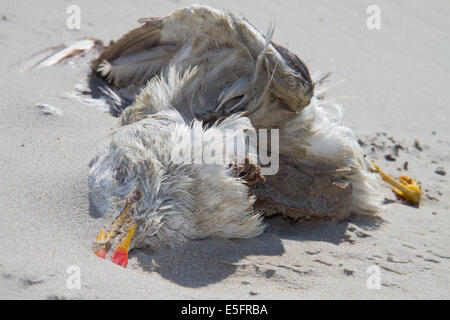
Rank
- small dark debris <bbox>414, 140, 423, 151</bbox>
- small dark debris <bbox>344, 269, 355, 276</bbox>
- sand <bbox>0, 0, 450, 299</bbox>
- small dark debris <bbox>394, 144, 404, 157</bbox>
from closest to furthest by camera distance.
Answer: sand <bbox>0, 0, 450, 299</bbox> < small dark debris <bbox>344, 269, 355, 276</bbox> < small dark debris <bbox>394, 144, 404, 157</bbox> < small dark debris <bbox>414, 140, 423, 151</bbox>

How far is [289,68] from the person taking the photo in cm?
316

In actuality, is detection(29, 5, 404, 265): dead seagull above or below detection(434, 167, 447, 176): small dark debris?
above

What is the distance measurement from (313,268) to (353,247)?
45 cm

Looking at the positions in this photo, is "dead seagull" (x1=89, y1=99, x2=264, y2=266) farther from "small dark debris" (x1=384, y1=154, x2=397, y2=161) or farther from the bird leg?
"small dark debris" (x1=384, y1=154, x2=397, y2=161)

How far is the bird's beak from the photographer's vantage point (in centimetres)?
254

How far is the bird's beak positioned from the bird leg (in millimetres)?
2301

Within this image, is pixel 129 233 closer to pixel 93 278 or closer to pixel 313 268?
pixel 93 278

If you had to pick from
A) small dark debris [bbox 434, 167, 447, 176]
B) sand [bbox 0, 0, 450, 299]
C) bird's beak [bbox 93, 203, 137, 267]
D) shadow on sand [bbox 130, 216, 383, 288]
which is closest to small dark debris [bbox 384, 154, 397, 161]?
sand [bbox 0, 0, 450, 299]

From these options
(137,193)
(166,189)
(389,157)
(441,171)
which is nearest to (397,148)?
(389,157)

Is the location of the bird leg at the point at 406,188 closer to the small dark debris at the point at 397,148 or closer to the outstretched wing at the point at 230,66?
the small dark debris at the point at 397,148

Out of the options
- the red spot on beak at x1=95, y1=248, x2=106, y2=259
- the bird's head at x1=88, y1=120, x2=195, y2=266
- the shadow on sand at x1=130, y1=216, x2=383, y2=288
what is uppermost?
the bird's head at x1=88, y1=120, x2=195, y2=266

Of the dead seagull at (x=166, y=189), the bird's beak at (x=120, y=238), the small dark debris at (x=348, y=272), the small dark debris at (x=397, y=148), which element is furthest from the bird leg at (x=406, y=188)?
the bird's beak at (x=120, y=238)
